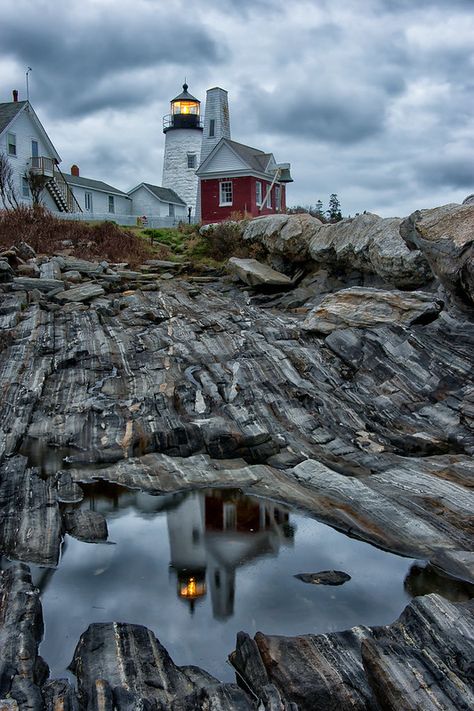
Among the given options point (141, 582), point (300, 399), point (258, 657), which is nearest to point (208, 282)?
point (300, 399)

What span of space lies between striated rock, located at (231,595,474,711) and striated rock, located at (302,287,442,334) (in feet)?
38.4

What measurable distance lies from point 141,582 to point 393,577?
372cm

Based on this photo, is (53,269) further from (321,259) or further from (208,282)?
(321,259)

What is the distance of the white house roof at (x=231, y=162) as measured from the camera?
47.9 metres

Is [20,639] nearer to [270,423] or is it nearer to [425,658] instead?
[425,658]

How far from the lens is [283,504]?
11.9m

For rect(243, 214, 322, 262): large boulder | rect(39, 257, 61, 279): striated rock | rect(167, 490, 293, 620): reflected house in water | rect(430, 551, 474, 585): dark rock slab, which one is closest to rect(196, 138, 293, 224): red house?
rect(243, 214, 322, 262): large boulder

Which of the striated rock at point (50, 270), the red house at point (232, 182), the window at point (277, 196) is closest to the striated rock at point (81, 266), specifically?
the striated rock at point (50, 270)

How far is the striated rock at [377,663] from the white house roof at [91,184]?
1898 inches

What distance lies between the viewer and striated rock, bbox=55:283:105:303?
2338cm

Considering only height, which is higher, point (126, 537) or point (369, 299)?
point (369, 299)

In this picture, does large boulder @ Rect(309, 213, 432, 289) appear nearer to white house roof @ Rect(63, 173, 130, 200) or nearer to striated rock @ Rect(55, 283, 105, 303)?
striated rock @ Rect(55, 283, 105, 303)

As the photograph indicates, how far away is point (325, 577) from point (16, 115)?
4468cm

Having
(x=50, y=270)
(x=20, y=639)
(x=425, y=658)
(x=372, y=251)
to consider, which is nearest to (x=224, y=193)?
(x=50, y=270)
